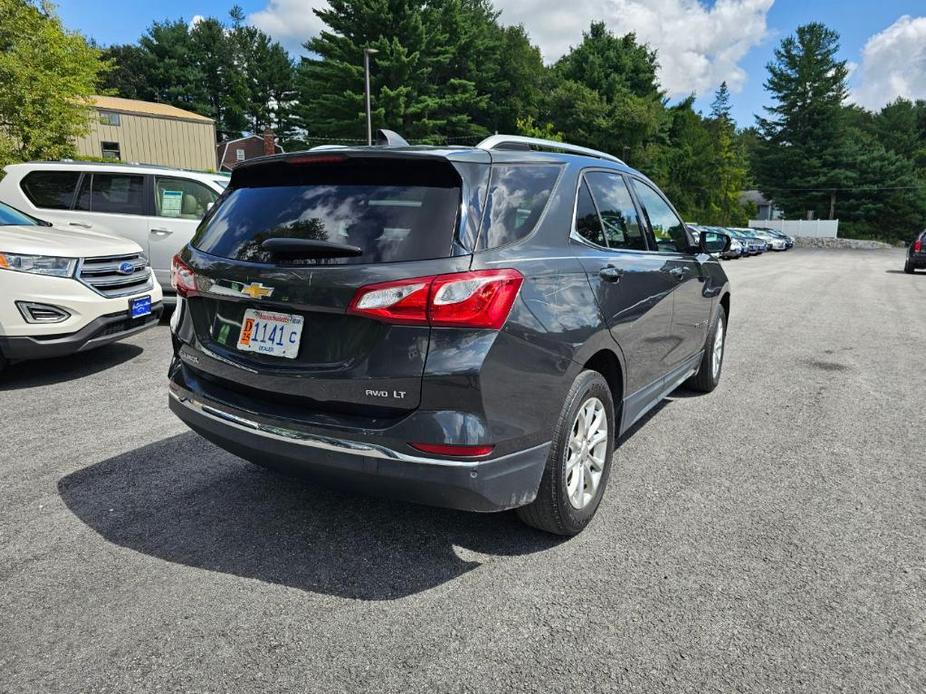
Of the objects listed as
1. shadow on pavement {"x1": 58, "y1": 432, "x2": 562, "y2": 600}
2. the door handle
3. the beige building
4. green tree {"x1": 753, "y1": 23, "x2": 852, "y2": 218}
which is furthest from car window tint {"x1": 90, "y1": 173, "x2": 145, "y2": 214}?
green tree {"x1": 753, "y1": 23, "x2": 852, "y2": 218}

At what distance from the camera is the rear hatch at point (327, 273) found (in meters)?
2.41

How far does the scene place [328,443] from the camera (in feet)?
8.18

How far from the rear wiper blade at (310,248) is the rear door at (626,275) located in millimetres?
1078

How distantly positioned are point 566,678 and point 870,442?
11.2 feet

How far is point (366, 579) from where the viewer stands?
2676 mm

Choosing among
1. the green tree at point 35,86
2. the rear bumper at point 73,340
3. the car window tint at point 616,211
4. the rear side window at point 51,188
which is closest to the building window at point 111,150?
the green tree at point 35,86

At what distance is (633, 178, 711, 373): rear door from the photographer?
13.8ft

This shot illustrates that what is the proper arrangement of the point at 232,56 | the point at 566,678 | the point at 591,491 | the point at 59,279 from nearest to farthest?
the point at 566,678, the point at 591,491, the point at 59,279, the point at 232,56

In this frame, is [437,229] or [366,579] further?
[366,579]

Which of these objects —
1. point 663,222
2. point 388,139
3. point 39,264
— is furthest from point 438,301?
point 39,264

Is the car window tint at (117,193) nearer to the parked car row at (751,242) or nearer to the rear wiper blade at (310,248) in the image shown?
the rear wiper blade at (310,248)

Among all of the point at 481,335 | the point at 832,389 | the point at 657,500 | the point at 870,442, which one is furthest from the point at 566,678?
the point at 832,389

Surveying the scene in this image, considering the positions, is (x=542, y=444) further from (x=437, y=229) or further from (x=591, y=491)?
(x=437, y=229)

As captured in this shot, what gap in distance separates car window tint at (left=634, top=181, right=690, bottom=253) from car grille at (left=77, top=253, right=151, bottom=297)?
4.55 m
